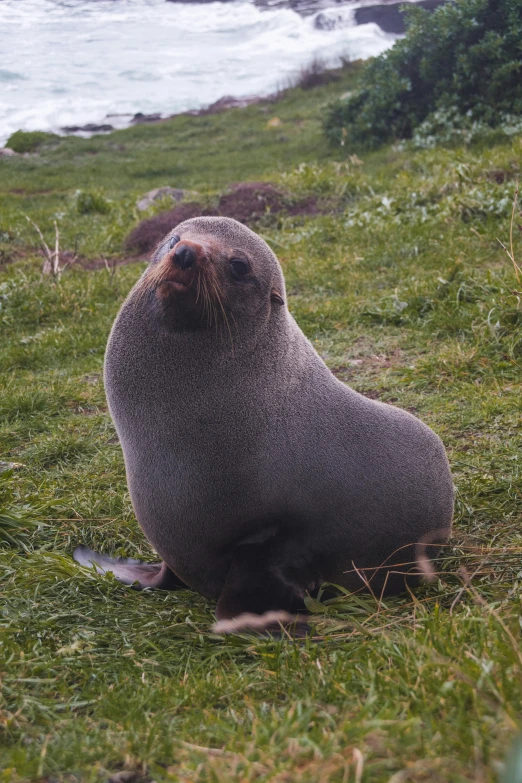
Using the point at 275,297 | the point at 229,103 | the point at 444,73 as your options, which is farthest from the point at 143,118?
the point at 275,297

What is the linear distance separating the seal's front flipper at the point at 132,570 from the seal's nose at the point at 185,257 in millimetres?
1261

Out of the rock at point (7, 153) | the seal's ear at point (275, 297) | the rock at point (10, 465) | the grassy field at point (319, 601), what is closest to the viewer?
the grassy field at point (319, 601)

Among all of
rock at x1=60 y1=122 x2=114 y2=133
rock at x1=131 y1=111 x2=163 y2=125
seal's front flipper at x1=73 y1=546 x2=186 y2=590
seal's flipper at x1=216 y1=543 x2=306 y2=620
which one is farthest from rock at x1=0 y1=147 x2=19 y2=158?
seal's flipper at x1=216 y1=543 x2=306 y2=620

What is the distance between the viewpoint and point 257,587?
9.33ft

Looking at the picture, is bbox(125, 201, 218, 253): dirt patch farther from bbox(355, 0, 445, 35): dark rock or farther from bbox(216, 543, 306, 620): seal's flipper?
bbox(355, 0, 445, 35): dark rock

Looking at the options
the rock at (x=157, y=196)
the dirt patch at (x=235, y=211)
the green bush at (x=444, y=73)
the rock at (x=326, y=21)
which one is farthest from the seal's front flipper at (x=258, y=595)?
the rock at (x=326, y=21)

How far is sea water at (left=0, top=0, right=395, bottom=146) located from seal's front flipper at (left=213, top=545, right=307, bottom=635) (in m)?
5.63

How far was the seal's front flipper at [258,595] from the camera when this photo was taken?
2752mm

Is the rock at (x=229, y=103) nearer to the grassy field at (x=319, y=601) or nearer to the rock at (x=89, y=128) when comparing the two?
the rock at (x=89, y=128)

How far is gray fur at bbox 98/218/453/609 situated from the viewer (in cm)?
290

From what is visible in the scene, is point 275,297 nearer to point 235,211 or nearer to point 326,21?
point 235,211

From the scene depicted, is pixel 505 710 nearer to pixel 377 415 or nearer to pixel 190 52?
pixel 377 415

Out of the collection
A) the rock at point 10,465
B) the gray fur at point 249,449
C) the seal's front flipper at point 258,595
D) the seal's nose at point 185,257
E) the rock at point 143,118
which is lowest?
the rock at point 143,118

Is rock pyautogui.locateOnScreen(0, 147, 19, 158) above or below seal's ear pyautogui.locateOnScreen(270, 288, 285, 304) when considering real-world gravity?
below
